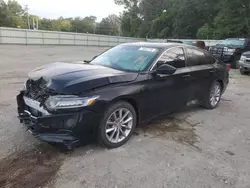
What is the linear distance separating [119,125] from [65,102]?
922mm

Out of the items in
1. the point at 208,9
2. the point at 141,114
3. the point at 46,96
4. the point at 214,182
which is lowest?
the point at 214,182

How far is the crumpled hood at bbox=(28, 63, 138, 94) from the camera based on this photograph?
2.82m

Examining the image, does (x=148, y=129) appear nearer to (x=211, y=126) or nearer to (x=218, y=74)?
(x=211, y=126)

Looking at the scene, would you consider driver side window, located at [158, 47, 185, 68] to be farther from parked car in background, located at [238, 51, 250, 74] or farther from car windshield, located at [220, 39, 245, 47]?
car windshield, located at [220, 39, 245, 47]

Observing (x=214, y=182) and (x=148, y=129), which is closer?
(x=214, y=182)

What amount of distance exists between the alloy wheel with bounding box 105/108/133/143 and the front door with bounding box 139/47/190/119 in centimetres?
35

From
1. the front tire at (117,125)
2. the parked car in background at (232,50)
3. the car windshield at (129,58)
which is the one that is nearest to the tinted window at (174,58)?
the car windshield at (129,58)

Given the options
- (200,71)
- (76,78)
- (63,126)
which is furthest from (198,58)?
(63,126)

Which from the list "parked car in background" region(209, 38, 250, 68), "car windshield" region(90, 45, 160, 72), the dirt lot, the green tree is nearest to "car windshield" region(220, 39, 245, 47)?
"parked car in background" region(209, 38, 250, 68)

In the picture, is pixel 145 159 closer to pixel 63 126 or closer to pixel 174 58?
pixel 63 126

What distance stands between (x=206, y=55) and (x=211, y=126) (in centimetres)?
171

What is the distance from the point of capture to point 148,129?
399 centimetres

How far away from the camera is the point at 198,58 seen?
4.76 metres

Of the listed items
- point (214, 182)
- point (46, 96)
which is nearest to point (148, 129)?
point (214, 182)
